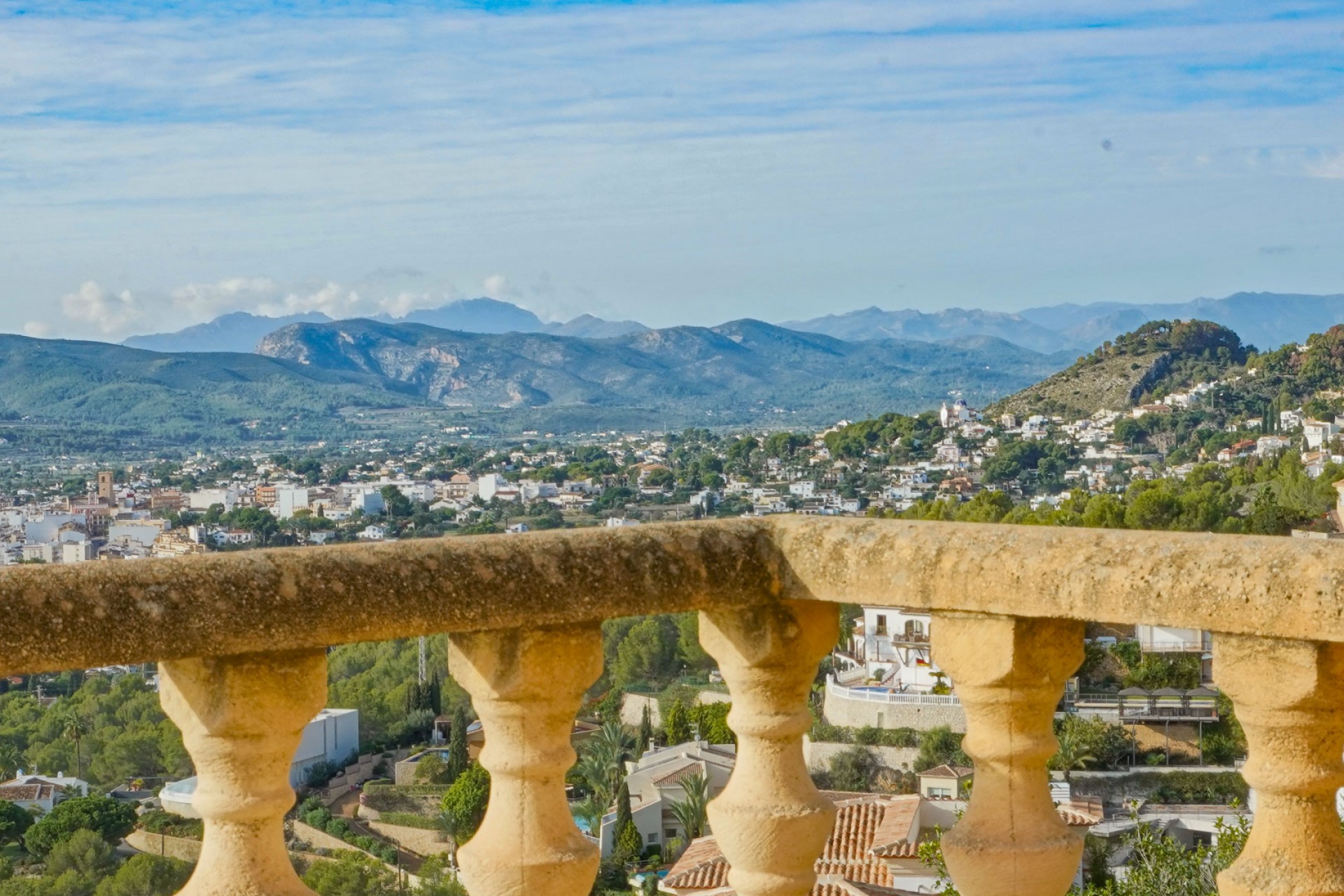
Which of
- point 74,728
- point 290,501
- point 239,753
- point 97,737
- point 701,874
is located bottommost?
point 290,501

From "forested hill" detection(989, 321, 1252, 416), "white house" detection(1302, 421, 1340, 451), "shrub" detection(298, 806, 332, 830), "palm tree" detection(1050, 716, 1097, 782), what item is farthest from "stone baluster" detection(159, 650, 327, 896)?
"forested hill" detection(989, 321, 1252, 416)

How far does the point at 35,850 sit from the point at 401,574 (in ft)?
124

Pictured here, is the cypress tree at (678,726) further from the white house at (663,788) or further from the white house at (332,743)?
the white house at (332,743)

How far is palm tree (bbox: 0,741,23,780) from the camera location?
1838 inches

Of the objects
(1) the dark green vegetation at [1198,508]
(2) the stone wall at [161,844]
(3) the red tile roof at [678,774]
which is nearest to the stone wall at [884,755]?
(3) the red tile roof at [678,774]

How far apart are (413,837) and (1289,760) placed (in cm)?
3683

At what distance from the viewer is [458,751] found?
133 feet

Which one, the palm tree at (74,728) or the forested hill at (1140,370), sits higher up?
the forested hill at (1140,370)

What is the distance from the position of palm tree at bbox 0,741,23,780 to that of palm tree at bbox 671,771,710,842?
78.4 ft

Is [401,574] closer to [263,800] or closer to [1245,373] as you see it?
[263,800]

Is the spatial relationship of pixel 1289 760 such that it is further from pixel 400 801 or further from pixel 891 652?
pixel 891 652

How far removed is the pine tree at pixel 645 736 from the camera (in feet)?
136

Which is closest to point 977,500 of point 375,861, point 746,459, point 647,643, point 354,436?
point 647,643

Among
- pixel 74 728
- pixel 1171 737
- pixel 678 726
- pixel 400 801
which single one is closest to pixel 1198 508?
pixel 1171 737
